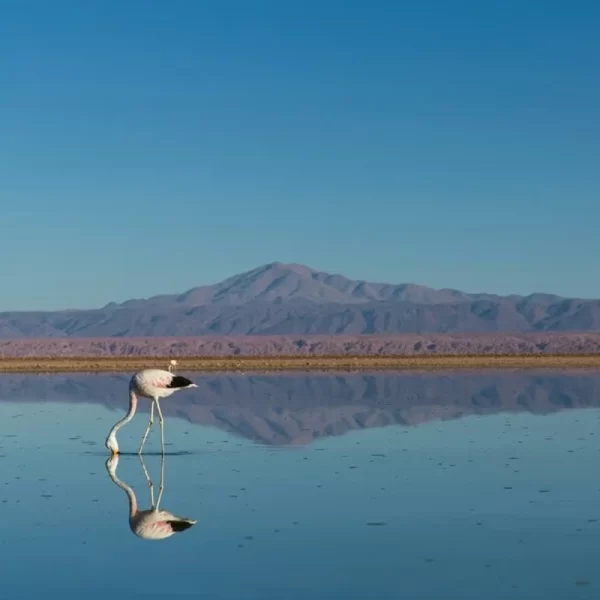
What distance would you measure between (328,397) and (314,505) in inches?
692

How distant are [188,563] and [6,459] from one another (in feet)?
25.8

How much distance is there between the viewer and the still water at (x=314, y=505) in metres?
8.96

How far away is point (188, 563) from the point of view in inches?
377

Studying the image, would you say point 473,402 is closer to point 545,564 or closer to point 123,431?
point 123,431

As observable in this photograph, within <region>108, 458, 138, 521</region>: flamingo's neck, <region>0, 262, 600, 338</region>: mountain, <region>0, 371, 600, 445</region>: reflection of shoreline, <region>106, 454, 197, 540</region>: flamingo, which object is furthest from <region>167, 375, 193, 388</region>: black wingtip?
<region>0, 262, 600, 338</region>: mountain

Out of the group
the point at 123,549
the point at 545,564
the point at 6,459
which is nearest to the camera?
the point at 545,564

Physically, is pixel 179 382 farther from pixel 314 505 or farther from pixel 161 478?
pixel 314 505

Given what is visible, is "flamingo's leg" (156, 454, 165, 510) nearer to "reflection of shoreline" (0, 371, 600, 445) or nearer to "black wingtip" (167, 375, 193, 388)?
"black wingtip" (167, 375, 193, 388)

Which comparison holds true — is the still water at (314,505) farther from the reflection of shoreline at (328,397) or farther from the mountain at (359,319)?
the mountain at (359,319)

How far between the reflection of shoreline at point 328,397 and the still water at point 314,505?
0.66ft

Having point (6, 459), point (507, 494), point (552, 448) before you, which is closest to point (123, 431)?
point (6, 459)

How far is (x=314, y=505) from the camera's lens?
479 inches

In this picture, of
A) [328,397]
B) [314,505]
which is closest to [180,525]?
[314,505]

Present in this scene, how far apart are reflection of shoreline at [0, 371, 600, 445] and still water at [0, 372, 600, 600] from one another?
0.20 meters
